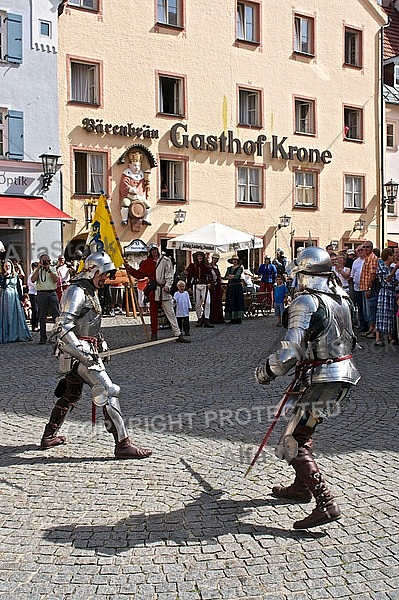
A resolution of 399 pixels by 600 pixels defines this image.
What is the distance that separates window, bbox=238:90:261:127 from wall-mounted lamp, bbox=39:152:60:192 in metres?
8.22

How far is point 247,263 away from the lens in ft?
85.0

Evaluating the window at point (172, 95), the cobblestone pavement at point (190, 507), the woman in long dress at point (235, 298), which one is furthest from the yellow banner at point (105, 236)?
the window at point (172, 95)

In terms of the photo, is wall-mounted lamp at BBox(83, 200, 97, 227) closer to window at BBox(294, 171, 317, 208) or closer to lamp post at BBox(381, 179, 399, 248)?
window at BBox(294, 171, 317, 208)

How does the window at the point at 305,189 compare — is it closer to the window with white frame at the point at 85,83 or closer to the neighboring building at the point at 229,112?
the neighboring building at the point at 229,112

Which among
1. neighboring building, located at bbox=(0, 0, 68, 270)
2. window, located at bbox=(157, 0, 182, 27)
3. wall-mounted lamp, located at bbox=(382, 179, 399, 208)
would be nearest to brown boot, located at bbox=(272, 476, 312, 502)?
neighboring building, located at bbox=(0, 0, 68, 270)

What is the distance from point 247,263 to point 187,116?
552 centimetres

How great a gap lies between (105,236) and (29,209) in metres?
6.92

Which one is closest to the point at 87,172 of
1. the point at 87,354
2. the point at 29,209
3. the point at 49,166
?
the point at 49,166

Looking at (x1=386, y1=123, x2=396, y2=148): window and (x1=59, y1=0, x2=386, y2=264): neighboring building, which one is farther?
(x1=386, y1=123, x2=396, y2=148): window

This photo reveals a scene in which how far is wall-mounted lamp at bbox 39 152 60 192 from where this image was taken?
65.7ft

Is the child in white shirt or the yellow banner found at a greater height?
the yellow banner

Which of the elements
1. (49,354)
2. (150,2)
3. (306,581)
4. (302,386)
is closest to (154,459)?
(302,386)

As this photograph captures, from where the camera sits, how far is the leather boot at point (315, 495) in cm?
446

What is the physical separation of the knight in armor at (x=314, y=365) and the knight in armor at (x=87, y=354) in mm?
1756
